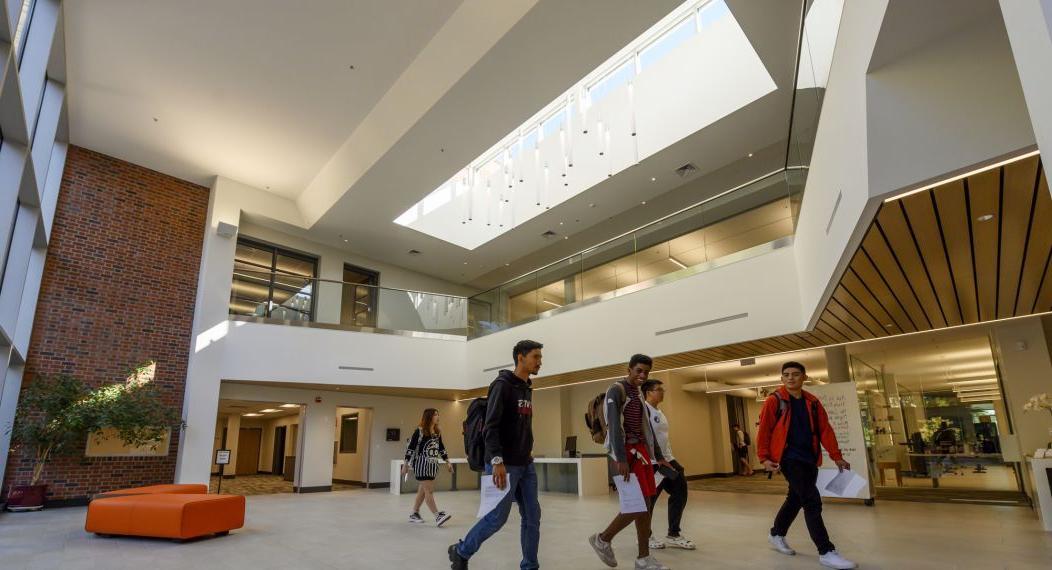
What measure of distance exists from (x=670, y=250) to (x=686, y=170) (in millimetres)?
2519

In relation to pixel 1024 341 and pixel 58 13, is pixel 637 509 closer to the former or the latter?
pixel 1024 341

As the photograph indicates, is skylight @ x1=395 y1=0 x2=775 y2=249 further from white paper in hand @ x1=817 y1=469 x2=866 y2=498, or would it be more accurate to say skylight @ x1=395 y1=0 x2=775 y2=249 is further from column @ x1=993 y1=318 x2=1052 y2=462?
white paper in hand @ x1=817 y1=469 x2=866 y2=498

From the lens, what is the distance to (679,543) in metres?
5.04

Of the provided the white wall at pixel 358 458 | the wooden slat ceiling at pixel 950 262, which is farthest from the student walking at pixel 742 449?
the white wall at pixel 358 458

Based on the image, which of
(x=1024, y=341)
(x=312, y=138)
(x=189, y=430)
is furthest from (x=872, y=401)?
(x=189, y=430)

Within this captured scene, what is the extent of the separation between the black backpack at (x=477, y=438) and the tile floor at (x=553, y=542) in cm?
106

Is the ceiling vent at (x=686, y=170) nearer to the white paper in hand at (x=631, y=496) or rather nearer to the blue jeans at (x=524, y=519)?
the white paper in hand at (x=631, y=496)

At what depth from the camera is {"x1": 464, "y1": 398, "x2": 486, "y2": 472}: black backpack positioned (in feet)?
12.2

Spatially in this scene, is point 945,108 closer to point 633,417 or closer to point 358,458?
point 633,417

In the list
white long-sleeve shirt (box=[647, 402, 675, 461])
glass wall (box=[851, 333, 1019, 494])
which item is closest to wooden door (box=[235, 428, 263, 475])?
glass wall (box=[851, 333, 1019, 494])

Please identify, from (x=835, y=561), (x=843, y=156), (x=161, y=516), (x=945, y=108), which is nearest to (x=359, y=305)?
(x=161, y=516)

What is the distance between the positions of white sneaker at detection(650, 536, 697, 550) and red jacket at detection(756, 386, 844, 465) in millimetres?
1019

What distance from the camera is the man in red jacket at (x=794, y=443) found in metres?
4.49

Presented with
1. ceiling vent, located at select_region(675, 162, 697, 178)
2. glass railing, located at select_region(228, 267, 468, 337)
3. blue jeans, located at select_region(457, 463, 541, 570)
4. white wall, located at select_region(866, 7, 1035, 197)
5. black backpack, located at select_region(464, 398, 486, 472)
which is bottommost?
blue jeans, located at select_region(457, 463, 541, 570)
